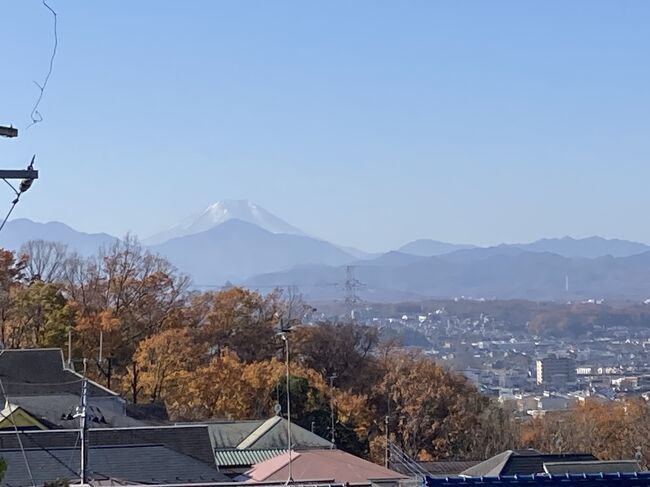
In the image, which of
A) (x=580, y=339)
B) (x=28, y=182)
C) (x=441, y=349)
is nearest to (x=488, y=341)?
(x=580, y=339)

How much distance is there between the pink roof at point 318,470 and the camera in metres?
18.9

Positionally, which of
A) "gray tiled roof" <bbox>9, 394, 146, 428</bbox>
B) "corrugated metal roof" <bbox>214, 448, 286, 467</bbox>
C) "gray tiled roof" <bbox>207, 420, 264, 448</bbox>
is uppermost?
"gray tiled roof" <bbox>9, 394, 146, 428</bbox>

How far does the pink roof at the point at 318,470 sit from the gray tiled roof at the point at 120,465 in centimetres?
184

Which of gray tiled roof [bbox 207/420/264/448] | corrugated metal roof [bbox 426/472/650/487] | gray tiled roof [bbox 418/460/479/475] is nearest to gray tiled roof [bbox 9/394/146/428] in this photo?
gray tiled roof [bbox 207/420/264/448]

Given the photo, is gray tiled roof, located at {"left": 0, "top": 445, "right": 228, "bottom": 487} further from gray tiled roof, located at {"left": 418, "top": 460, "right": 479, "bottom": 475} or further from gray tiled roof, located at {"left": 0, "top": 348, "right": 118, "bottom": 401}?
gray tiled roof, located at {"left": 418, "top": 460, "right": 479, "bottom": 475}

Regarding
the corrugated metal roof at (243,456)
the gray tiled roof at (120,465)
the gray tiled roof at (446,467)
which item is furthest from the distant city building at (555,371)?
the gray tiled roof at (120,465)

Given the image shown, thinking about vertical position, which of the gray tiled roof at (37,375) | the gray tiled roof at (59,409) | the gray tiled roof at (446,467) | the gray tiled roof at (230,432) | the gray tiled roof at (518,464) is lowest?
the gray tiled roof at (446,467)

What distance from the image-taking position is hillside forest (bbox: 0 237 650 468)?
36.2 meters

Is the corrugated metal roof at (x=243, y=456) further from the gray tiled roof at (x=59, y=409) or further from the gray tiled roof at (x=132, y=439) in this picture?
the gray tiled roof at (x=132, y=439)

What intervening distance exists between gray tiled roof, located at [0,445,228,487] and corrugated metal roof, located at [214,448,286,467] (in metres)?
5.72

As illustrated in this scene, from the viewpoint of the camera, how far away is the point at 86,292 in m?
45.5

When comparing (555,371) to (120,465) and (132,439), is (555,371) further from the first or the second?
(120,465)

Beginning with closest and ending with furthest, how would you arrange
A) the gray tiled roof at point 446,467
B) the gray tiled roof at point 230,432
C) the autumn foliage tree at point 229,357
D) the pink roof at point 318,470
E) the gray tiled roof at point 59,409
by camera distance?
the pink roof at point 318,470
the gray tiled roof at point 59,409
the gray tiled roof at point 230,432
the gray tiled roof at point 446,467
the autumn foliage tree at point 229,357

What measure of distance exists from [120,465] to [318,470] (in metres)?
3.68
